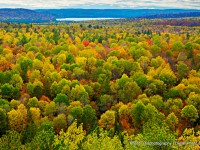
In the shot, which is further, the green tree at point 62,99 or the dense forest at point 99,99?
the green tree at point 62,99

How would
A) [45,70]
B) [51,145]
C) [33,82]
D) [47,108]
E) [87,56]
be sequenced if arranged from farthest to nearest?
[87,56], [45,70], [33,82], [47,108], [51,145]

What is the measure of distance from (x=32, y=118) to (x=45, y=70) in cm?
3677

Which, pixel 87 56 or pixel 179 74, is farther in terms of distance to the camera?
pixel 87 56

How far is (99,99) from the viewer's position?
100500 mm

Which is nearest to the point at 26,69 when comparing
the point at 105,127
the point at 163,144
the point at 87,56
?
the point at 87,56

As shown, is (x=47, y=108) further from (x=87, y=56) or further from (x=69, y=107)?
(x=87, y=56)

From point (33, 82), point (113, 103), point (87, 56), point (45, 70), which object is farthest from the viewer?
point (87, 56)

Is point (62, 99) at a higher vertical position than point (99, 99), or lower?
higher

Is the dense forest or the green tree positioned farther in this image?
the green tree

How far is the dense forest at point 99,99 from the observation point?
189ft

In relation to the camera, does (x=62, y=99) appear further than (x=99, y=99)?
No

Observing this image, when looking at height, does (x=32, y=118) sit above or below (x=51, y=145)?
below

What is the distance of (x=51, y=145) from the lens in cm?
5856

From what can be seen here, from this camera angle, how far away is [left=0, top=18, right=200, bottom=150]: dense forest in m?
57.6
